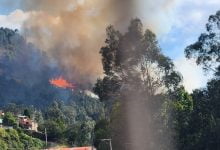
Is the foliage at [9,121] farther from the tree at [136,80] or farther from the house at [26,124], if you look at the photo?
the tree at [136,80]

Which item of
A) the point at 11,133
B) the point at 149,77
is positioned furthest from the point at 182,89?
the point at 11,133

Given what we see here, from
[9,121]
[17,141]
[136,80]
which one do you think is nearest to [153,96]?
[136,80]

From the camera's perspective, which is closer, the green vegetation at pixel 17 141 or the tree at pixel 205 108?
the tree at pixel 205 108

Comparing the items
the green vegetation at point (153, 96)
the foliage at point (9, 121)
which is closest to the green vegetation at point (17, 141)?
the foliage at point (9, 121)

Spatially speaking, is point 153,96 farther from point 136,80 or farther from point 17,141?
point 17,141

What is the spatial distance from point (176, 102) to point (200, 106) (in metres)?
3.82

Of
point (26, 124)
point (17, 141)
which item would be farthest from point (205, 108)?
point (26, 124)

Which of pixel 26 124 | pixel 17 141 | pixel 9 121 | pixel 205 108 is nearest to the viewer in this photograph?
pixel 205 108

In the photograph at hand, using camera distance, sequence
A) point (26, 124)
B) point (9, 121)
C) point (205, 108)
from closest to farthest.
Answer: point (205, 108) < point (9, 121) < point (26, 124)

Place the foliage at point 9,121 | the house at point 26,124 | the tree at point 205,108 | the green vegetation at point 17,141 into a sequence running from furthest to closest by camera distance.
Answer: the house at point 26,124 < the foliage at point 9,121 < the green vegetation at point 17,141 < the tree at point 205,108

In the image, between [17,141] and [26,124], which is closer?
[17,141]

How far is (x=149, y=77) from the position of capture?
48031 millimetres

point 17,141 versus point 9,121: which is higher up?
point 9,121

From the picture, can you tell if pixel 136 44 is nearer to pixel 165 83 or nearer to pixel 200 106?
pixel 165 83
